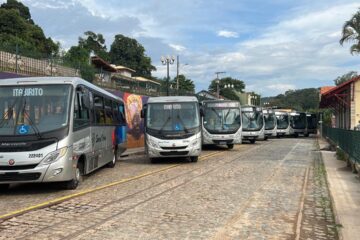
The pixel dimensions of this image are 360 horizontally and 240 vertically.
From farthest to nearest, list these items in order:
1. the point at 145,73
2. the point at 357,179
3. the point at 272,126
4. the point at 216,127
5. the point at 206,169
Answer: the point at 145,73 < the point at 272,126 < the point at 216,127 < the point at 206,169 < the point at 357,179

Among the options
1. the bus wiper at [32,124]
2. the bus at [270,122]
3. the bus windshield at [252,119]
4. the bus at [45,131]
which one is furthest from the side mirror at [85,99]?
the bus at [270,122]

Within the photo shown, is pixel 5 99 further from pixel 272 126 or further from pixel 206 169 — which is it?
pixel 272 126

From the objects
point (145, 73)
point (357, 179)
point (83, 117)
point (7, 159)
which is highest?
point (145, 73)

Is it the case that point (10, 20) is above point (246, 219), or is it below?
above

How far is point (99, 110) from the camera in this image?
14.5m

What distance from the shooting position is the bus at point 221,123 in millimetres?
25203

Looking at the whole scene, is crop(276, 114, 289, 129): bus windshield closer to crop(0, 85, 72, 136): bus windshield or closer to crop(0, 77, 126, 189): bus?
Result: crop(0, 77, 126, 189): bus

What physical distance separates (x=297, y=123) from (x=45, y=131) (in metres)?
49.6

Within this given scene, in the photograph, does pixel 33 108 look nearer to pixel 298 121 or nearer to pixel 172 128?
pixel 172 128

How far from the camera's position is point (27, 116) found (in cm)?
1077

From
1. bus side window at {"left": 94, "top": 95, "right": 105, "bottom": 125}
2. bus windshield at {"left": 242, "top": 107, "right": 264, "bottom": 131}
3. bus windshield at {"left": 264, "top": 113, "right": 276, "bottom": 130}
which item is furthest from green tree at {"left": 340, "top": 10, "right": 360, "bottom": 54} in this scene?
bus side window at {"left": 94, "top": 95, "right": 105, "bottom": 125}

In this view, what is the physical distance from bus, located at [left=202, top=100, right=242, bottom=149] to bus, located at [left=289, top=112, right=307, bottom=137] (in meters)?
30.9

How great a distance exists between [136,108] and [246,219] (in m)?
22.6

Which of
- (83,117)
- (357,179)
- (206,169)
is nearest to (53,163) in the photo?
(83,117)
